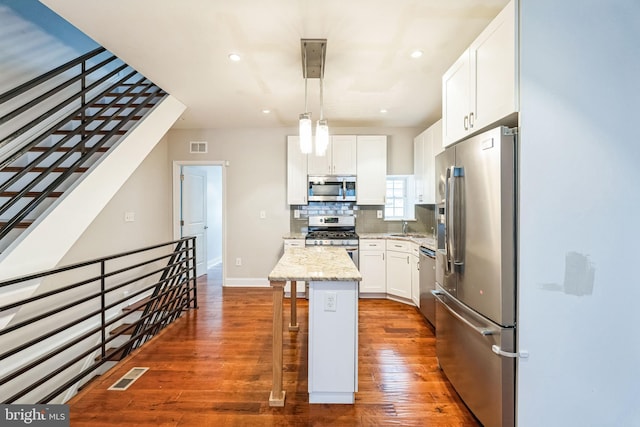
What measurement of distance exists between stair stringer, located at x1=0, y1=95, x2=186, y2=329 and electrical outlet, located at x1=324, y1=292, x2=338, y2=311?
6.28ft

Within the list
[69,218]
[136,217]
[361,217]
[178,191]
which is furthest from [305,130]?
[178,191]

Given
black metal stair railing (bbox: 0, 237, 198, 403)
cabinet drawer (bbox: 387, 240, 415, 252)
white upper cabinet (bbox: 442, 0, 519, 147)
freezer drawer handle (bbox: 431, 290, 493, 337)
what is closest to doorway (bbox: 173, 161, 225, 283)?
black metal stair railing (bbox: 0, 237, 198, 403)

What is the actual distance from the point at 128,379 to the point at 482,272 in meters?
2.70

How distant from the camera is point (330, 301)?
6.43 ft

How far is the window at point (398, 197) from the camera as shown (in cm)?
479

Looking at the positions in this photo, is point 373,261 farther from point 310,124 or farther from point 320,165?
point 310,124

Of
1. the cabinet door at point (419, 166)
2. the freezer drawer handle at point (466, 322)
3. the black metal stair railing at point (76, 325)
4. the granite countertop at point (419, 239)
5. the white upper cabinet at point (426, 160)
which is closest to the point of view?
the freezer drawer handle at point (466, 322)

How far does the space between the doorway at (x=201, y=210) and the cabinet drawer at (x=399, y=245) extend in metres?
2.70

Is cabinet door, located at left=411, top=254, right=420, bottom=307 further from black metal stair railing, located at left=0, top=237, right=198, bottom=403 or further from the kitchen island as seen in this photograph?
black metal stair railing, located at left=0, top=237, right=198, bottom=403

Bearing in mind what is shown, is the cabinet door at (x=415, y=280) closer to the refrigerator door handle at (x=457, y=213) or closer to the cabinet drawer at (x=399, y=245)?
the cabinet drawer at (x=399, y=245)

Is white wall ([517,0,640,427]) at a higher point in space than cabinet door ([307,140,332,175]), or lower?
lower

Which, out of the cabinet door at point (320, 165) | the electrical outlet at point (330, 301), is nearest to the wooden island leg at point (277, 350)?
the electrical outlet at point (330, 301)

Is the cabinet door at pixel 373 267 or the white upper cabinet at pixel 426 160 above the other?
the white upper cabinet at pixel 426 160

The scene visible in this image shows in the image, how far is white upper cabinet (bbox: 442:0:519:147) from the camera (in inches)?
61.4
